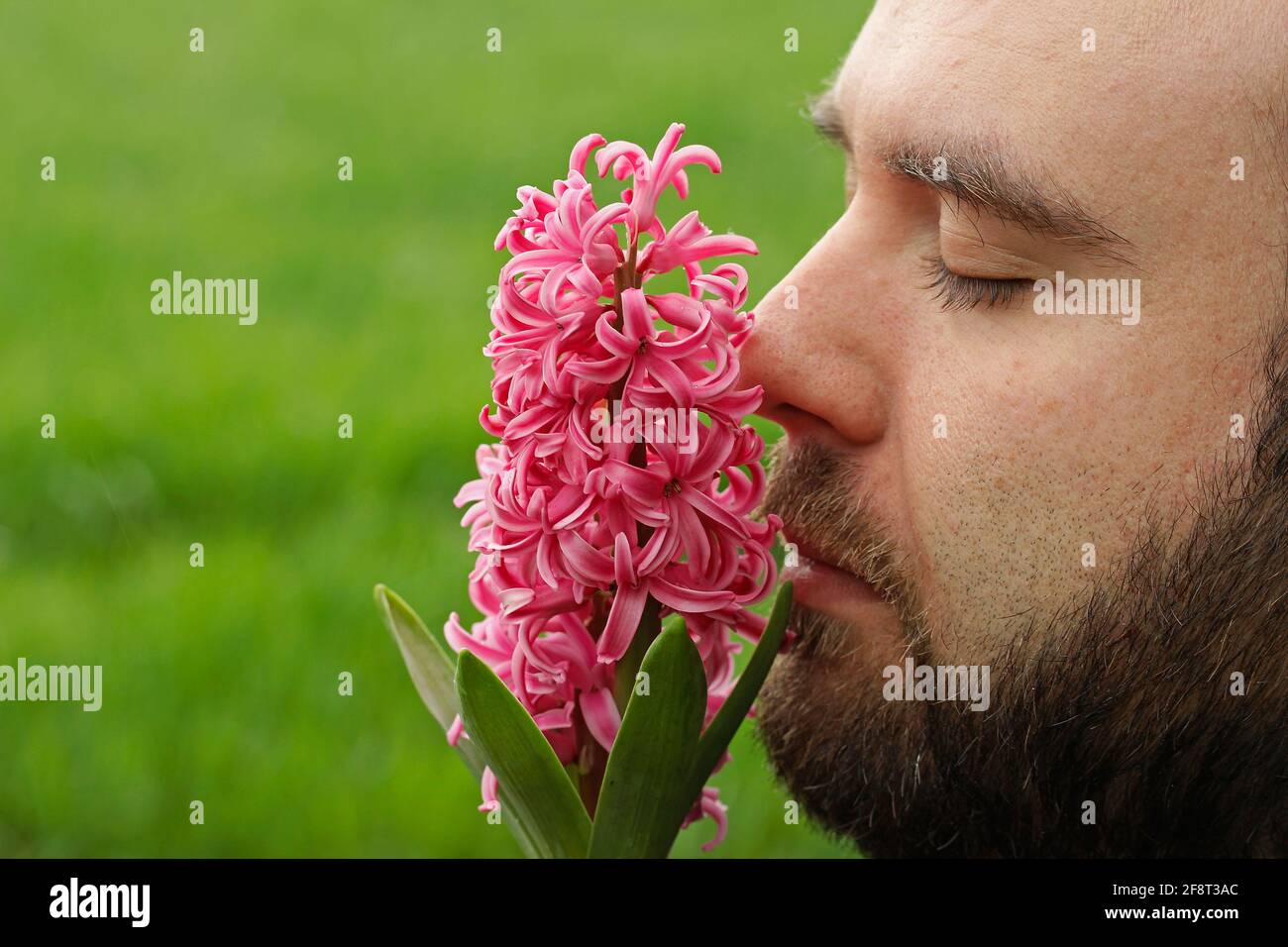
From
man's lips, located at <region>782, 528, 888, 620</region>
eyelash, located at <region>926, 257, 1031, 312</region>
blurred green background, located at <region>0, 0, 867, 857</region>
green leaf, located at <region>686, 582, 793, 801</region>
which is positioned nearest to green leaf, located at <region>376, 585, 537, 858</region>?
green leaf, located at <region>686, 582, 793, 801</region>

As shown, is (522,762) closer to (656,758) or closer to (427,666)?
(656,758)

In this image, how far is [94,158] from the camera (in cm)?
529

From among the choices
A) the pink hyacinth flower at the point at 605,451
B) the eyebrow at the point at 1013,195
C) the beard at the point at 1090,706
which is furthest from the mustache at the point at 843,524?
the eyebrow at the point at 1013,195

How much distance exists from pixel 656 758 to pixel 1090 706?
1.59ft

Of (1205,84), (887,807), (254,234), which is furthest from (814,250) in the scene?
(254,234)

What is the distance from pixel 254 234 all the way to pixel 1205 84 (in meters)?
3.77

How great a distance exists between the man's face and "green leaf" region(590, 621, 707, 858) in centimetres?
32

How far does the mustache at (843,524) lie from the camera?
63.2 inches

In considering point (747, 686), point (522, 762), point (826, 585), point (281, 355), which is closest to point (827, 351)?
point (826, 585)

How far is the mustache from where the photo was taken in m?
1.61

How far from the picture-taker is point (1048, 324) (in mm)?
1518

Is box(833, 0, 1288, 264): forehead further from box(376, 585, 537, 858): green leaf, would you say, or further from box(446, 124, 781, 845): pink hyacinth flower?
box(376, 585, 537, 858): green leaf
